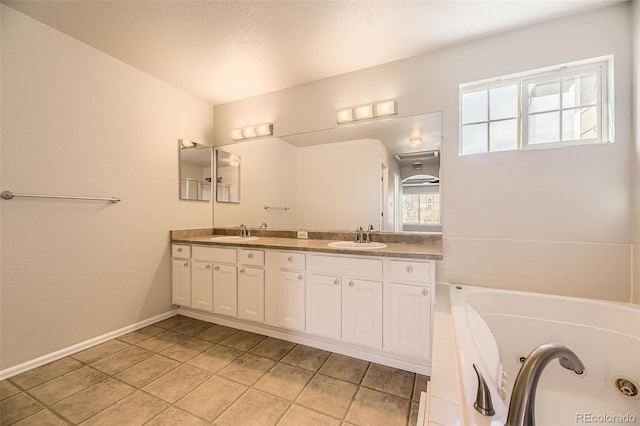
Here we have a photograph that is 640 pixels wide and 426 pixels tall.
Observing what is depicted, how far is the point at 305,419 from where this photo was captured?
1297mm

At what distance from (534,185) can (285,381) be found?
84.6 inches

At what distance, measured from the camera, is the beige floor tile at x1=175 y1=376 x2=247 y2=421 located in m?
1.35

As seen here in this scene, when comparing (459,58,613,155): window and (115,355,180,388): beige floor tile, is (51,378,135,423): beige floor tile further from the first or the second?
(459,58,613,155): window

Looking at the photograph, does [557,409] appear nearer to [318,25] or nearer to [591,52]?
[591,52]

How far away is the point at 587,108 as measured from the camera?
172cm

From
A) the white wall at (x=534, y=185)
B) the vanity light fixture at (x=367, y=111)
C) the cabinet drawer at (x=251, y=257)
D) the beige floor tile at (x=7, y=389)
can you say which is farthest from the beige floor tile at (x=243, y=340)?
the vanity light fixture at (x=367, y=111)

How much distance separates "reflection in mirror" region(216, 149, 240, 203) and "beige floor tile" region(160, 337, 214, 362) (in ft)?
5.01

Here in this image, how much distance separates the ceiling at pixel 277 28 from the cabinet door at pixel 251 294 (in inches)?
72.9

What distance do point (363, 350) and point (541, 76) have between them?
2.39m

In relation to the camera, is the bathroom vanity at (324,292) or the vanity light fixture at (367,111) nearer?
the bathroom vanity at (324,292)

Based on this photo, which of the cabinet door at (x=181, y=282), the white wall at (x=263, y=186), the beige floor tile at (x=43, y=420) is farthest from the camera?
the white wall at (x=263, y=186)

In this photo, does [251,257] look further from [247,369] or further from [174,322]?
[174,322]

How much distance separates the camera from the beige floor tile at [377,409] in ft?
4.22

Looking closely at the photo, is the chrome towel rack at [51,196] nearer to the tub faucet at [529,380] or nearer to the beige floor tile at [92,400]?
the beige floor tile at [92,400]
